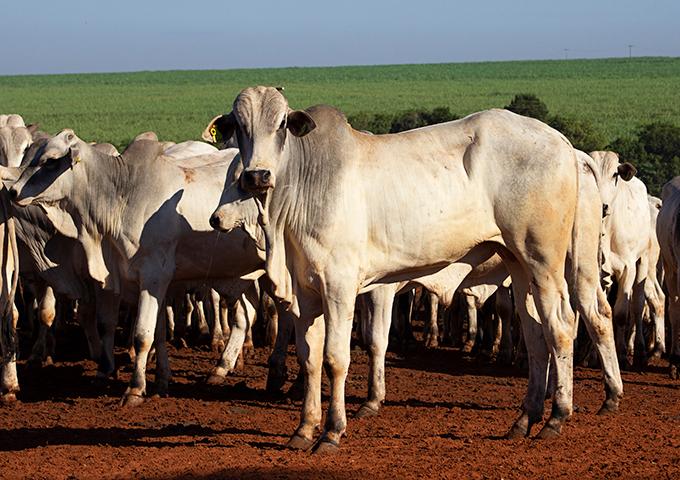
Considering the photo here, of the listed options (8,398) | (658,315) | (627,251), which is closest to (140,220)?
(8,398)

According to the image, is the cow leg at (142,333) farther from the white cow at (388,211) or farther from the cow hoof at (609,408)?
the cow hoof at (609,408)

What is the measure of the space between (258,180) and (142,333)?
3760 millimetres

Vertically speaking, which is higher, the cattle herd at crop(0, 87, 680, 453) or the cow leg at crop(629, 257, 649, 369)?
the cattle herd at crop(0, 87, 680, 453)

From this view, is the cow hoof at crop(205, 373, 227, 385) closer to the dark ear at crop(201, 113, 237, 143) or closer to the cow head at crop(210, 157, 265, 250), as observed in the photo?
the cow head at crop(210, 157, 265, 250)

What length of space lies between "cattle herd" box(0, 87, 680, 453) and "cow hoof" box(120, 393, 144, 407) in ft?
0.06

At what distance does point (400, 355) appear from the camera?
16.3 metres

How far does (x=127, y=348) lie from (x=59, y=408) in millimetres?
4645

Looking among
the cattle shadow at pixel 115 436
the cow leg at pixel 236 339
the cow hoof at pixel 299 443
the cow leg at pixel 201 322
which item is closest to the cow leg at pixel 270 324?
the cow leg at pixel 236 339

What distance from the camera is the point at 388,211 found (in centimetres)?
930

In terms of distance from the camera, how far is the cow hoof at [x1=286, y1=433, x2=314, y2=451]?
936cm

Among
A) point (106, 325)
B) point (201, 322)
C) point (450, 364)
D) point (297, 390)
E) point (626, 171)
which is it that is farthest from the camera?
point (201, 322)

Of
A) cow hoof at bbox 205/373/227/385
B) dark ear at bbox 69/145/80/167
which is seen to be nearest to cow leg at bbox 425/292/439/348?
cow hoof at bbox 205/373/227/385

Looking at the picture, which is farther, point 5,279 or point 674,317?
point 674,317

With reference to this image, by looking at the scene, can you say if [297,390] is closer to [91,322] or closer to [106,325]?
[106,325]
